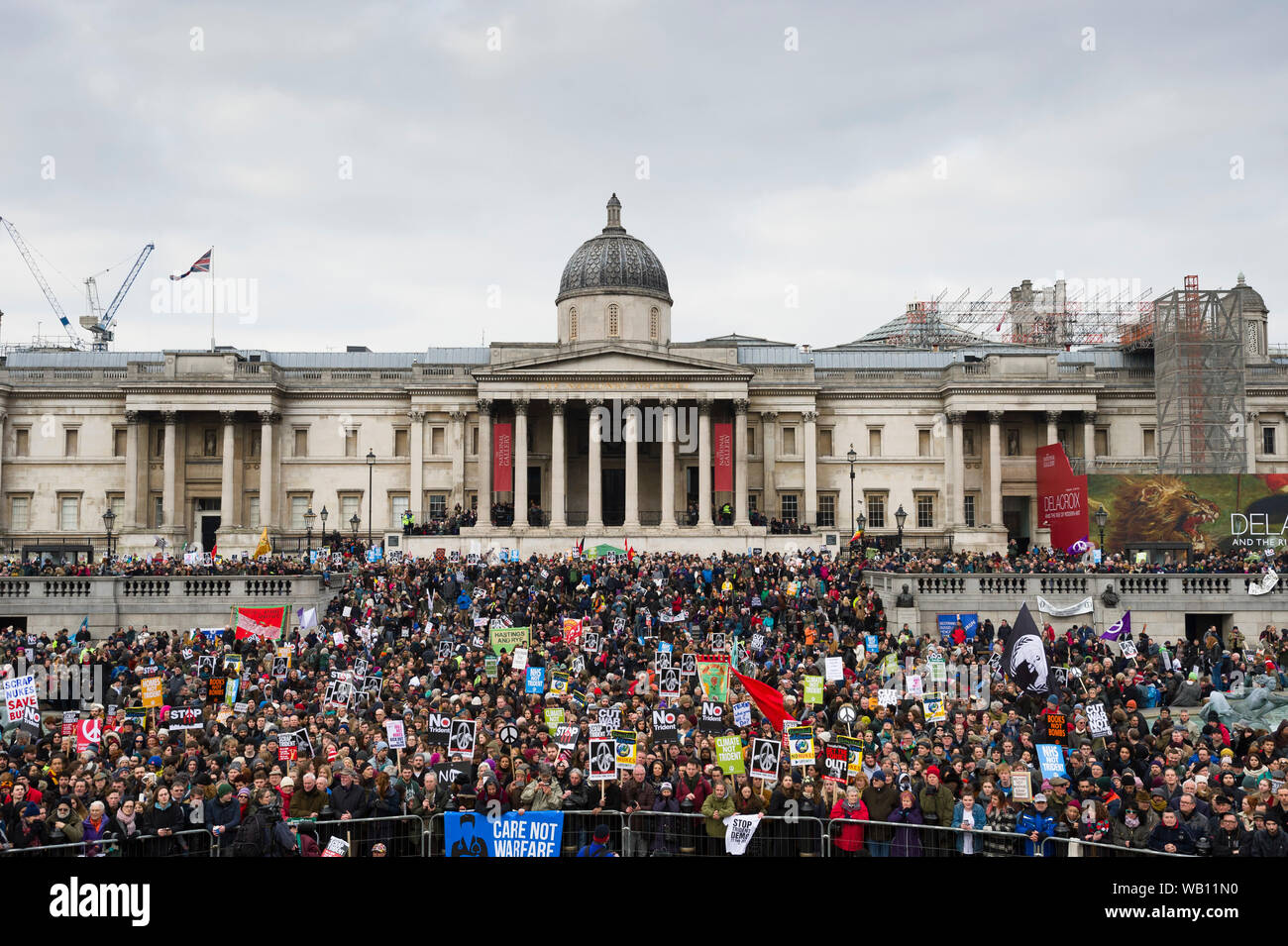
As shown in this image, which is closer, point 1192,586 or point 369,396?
point 1192,586

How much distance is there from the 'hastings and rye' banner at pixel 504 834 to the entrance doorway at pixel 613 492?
48.4 m

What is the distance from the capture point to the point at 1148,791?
13.9 meters

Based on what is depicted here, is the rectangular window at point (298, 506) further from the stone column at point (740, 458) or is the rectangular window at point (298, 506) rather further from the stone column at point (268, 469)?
the stone column at point (740, 458)

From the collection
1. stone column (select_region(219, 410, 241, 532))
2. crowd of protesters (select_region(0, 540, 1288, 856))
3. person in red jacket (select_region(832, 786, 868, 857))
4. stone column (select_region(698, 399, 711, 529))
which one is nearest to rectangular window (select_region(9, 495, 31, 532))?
stone column (select_region(219, 410, 241, 532))

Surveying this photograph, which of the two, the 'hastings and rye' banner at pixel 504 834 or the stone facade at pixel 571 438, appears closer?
the 'hastings and rye' banner at pixel 504 834

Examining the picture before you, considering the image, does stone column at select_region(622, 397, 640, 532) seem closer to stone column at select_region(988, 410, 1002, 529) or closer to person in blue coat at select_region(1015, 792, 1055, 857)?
stone column at select_region(988, 410, 1002, 529)

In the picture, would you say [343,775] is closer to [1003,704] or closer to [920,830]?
[920,830]

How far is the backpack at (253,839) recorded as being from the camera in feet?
39.2

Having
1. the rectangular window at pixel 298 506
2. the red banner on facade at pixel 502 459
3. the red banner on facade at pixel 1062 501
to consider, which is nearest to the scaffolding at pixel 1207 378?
the red banner on facade at pixel 1062 501

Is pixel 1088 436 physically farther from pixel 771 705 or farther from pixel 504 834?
pixel 504 834
